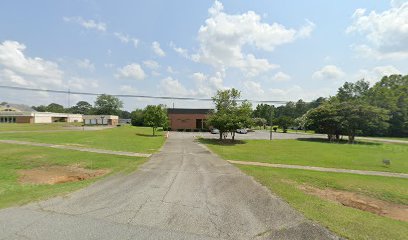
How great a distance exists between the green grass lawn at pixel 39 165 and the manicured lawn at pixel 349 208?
8.35 meters

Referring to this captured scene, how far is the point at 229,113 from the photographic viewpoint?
39312mm

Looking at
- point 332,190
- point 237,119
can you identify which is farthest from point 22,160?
point 237,119

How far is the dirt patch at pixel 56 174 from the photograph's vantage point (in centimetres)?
1346

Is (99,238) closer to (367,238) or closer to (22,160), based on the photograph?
(367,238)

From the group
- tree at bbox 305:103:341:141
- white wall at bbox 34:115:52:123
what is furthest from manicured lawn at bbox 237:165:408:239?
white wall at bbox 34:115:52:123

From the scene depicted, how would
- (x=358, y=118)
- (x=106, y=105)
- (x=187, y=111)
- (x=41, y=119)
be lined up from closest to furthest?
(x=358, y=118)
(x=187, y=111)
(x=41, y=119)
(x=106, y=105)

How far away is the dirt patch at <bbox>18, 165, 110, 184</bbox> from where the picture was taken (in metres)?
13.5

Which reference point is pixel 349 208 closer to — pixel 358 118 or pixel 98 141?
pixel 98 141

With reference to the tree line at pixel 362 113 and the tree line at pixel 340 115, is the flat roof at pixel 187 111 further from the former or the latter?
the tree line at pixel 362 113

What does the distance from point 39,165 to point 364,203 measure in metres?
18.4

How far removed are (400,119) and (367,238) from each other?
74.6 metres

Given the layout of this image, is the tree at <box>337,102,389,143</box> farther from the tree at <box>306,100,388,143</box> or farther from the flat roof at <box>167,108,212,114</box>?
the flat roof at <box>167,108,212,114</box>

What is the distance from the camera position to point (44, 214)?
24.0 ft

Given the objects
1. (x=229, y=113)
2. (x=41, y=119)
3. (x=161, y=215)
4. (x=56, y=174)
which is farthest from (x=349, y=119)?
(x=41, y=119)
